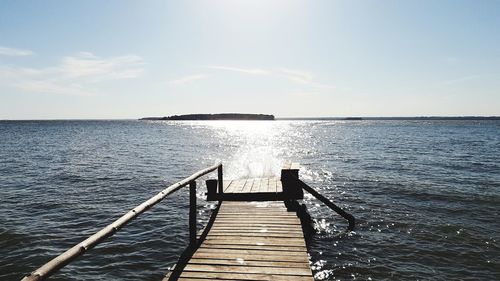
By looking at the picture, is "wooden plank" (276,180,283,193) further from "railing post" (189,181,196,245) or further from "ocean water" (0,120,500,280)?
"railing post" (189,181,196,245)

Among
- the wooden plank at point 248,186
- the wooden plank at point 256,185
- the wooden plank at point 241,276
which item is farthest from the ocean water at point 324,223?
the wooden plank at point 241,276

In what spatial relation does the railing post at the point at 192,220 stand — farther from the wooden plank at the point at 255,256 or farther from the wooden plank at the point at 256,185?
the wooden plank at the point at 256,185

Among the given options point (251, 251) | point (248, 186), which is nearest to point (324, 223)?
point (248, 186)

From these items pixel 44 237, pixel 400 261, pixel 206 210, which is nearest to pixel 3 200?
pixel 44 237

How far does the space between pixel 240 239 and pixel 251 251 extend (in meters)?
0.82

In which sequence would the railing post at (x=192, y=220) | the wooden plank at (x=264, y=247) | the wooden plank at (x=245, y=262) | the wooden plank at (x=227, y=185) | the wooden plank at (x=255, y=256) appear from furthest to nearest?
the wooden plank at (x=227, y=185) → the railing post at (x=192, y=220) → the wooden plank at (x=264, y=247) → the wooden plank at (x=255, y=256) → the wooden plank at (x=245, y=262)

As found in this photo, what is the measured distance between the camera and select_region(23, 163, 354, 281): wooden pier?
19.7 ft

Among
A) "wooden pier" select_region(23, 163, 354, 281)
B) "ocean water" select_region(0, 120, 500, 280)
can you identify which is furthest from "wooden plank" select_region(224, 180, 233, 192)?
"ocean water" select_region(0, 120, 500, 280)

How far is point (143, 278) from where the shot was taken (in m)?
9.33

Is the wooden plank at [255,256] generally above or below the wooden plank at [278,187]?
below

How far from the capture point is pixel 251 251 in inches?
287

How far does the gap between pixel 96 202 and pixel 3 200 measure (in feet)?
14.4

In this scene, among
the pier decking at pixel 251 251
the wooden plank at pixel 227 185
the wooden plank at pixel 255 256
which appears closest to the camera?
the pier decking at pixel 251 251

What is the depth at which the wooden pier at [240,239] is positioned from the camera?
6.00m
